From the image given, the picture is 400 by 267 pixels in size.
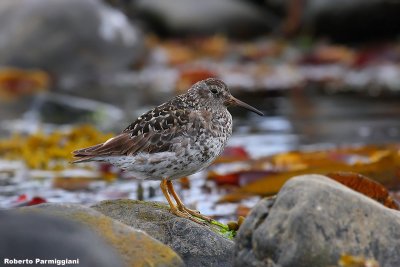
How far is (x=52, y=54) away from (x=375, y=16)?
6689 mm

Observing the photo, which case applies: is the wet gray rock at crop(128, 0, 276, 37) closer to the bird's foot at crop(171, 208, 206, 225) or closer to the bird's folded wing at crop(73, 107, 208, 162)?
the bird's folded wing at crop(73, 107, 208, 162)

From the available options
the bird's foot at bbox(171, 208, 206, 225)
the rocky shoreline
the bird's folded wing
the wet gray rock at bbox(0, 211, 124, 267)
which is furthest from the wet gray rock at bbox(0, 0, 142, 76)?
the wet gray rock at bbox(0, 211, 124, 267)

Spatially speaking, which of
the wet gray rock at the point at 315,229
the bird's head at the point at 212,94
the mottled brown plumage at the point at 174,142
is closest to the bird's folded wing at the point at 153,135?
the mottled brown plumage at the point at 174,142

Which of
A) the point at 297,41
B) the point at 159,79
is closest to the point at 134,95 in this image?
the point at 159,79

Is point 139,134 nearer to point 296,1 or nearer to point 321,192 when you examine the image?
point 321,192

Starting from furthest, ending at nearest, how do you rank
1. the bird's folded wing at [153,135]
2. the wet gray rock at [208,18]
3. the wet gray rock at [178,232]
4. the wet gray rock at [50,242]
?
the wet gray rock at [208,18] → the bird's folded wing at [153,135] → the wet gray rock at [178,232] → the wet gray rock at [50,242]

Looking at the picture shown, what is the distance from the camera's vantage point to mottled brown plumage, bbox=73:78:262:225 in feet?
17.3

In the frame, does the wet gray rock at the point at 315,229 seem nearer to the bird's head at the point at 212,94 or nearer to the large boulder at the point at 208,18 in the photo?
the bird's head at the point at 212,94

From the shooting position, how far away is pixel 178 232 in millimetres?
4977

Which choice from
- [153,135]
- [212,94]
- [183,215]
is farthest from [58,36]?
[183,215]

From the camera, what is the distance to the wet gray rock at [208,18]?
62.1 ft

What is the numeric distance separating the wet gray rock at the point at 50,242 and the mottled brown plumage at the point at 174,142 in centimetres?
129

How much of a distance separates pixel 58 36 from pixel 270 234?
11565 millimetres

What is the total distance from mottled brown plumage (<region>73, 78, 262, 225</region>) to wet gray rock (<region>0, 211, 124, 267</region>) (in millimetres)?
1288
